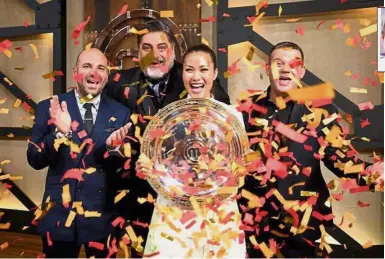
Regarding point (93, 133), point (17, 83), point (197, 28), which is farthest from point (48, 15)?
point (93, 133)

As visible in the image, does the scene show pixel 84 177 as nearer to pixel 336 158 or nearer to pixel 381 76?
pixel 336 158

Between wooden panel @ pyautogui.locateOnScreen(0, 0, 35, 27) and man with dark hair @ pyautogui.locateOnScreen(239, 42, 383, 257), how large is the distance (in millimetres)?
2316

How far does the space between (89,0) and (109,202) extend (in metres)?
1.89

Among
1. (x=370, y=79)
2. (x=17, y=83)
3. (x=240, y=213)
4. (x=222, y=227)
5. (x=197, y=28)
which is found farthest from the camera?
(x=17, y=83)

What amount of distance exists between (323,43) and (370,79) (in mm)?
361

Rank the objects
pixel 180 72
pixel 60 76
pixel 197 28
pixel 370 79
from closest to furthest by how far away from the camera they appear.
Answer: pixel 180 72, pixel 370 79, pixel 197 28, pixel 60 76

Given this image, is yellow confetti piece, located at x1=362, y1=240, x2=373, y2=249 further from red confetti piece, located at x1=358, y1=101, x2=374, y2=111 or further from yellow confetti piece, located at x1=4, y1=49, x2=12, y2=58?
yellow confetti piece, located at x1=4, y1=49, x2=12, y2=58

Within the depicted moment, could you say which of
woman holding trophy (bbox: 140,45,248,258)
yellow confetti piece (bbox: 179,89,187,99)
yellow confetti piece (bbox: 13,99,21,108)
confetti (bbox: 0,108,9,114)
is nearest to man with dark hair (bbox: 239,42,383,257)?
woman holding trophy (bbox: 140,45,248,258)

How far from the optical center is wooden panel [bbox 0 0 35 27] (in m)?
3.67

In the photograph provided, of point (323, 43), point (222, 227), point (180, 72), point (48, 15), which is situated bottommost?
point (222, 227)

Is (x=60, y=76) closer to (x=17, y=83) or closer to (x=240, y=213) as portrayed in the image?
(x=17, y=83)

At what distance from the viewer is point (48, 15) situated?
348 cm

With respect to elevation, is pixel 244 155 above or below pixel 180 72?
below

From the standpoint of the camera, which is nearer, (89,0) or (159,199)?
(159,199)
